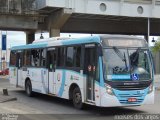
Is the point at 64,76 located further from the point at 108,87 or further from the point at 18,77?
the point at 18,77

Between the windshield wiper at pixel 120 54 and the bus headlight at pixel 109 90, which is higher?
the windshield wiper at pixel 120 54

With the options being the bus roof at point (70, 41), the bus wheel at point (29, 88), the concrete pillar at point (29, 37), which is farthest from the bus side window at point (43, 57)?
the concrete pillar at point (29, 37)

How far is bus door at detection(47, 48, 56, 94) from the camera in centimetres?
1838

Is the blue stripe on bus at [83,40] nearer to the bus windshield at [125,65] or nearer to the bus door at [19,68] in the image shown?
the bus windshield at [125,65]

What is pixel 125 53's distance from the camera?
14633mm

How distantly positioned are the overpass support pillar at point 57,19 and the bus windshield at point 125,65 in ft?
95.1

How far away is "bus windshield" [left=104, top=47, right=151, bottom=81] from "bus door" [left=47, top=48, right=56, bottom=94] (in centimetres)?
437

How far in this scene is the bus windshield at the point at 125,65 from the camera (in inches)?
564

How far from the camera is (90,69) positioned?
15.0 m

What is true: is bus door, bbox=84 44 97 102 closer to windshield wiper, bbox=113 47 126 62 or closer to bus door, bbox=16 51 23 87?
windshield wiper, bbox=113 47 126 62

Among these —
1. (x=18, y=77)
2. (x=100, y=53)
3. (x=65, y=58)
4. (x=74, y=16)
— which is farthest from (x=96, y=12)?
(x=100, y=53)

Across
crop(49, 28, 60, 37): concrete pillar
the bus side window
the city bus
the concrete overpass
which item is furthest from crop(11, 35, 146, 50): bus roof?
crop(49, 28, 60, 37): concrete pillar

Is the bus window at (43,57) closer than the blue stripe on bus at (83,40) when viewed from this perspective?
No

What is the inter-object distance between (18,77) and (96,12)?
22171mm
